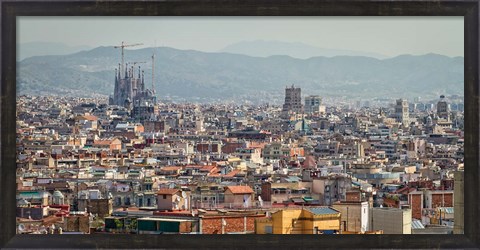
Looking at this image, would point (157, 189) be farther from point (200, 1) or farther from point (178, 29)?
point (200, 1)

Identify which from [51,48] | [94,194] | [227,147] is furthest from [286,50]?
[94,194]

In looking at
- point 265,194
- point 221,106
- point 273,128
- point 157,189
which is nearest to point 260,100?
point 221,106

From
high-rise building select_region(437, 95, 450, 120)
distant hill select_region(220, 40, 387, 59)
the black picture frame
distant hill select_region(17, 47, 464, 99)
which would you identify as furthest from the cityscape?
the black picture frame

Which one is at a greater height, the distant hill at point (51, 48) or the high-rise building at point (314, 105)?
the distant hill at point (51, 48)

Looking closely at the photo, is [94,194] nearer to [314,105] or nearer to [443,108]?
[443,108]

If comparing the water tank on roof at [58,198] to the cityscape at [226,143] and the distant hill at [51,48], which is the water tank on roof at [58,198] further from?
the distant hill at [51,48]

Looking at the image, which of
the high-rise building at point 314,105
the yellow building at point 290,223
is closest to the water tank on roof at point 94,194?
the yellow building at point 290,223
